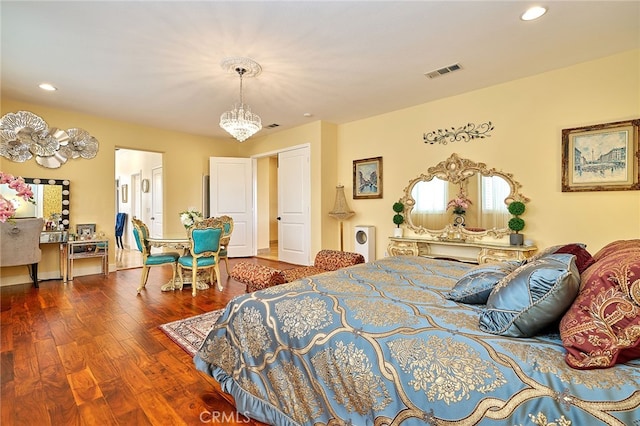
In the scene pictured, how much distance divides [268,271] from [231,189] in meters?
4.38

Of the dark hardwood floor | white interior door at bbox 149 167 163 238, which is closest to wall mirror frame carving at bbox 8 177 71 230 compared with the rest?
the dark hardwood floor

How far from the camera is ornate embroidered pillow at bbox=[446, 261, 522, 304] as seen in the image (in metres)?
1.52

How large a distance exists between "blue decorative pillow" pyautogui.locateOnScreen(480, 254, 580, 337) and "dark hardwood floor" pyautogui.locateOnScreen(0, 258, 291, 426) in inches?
55.9

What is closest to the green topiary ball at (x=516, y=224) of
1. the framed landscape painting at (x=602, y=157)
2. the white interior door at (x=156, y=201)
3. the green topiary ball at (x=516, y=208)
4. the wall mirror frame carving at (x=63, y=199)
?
the green topiary ball at (x=516, y=208)

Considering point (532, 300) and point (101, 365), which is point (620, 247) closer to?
point (532, 300)

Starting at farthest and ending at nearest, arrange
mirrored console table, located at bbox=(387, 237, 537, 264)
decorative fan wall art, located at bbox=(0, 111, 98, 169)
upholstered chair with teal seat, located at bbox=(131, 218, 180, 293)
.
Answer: decorative fan wall art, located at bbox=(0, 111, 98, 169) < upholstered chair with teal seat, located at bbox=(131, 218, 180, 293) < mirrored console table, located at bbox=(387, 237, 537, 264)

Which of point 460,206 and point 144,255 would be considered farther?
point 460,206

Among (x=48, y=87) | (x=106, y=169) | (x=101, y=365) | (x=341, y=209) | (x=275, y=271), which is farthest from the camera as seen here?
(x=341, y=209)

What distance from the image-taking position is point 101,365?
7.02 ft

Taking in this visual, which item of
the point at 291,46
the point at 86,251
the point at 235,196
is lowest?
the point at 86,251

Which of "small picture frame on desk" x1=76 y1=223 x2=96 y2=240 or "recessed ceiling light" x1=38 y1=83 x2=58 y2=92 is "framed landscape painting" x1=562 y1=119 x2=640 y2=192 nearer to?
"recessed ceiling light" x1=38 y1=83 x2=58 y2=92

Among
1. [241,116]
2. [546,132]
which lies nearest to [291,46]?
[241,116]

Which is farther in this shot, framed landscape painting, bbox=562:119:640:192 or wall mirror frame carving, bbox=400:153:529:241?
wall mirror frame carving, bbox=400:153:529:241

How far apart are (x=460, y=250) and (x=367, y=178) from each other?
6.39 feet
